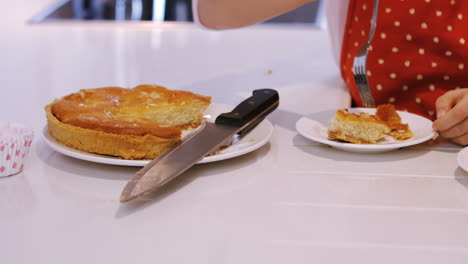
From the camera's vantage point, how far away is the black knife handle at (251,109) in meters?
0.87

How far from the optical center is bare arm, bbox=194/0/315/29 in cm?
110

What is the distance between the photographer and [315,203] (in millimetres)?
692

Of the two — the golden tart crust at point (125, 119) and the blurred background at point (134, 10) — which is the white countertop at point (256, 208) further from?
the blurred background at point (134, 10)

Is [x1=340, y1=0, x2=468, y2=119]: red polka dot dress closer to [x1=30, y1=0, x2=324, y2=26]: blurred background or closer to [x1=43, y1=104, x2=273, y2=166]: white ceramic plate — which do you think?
[x1=43, y1=104, x2=273, y2=166]: white ceramic plate

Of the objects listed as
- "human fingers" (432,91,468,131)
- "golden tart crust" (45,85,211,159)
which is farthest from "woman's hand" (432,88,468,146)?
"golden tart crust" (45,85,211,159)

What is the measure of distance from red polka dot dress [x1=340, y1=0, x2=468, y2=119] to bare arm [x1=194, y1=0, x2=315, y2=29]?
0.89 feet

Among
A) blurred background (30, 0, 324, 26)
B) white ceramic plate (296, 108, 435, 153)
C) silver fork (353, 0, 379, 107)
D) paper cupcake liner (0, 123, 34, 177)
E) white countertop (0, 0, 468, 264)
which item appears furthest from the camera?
blurred background (30, 0, 324, 26)

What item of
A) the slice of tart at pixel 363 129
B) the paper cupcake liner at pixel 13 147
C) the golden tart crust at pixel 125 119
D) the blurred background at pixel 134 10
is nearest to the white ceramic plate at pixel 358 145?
the slice of tart at pixel 363 129

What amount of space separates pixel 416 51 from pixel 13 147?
35.9 inches

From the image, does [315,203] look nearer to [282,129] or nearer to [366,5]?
[282,129]

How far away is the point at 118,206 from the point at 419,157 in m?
0.51

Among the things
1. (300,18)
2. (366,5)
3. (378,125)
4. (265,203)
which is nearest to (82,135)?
(265,203)

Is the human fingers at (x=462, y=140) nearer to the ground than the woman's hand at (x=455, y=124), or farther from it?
nearer to the ground

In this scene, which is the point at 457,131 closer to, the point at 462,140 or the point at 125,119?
the point at 462,140
